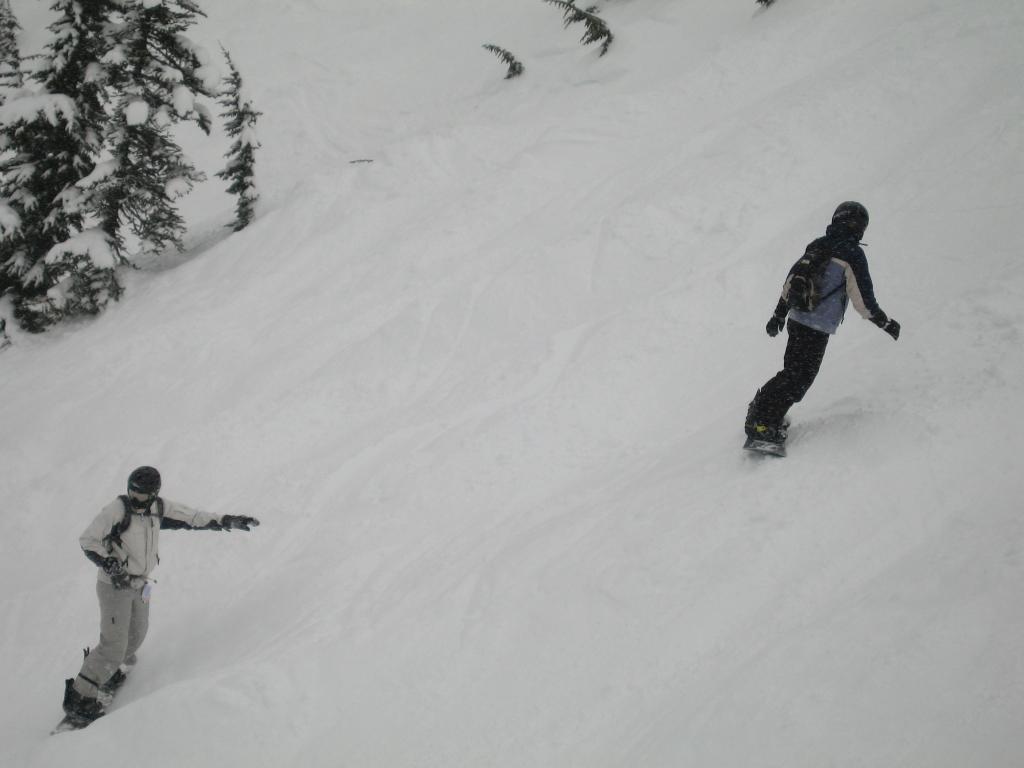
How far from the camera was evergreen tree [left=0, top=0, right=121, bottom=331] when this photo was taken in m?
13.2

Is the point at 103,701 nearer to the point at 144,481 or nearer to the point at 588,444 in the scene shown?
the point at 144,481

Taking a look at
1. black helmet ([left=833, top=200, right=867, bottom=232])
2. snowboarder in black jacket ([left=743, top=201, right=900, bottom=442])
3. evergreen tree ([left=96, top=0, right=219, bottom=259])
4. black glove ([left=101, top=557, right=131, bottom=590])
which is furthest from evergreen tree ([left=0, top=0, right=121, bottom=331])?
black helmet ([left=833, top=200, right=867, bottom=232])

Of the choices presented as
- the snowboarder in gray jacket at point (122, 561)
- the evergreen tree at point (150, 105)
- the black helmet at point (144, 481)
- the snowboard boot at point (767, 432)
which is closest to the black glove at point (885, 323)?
the snowboard boot at point (767, 432)

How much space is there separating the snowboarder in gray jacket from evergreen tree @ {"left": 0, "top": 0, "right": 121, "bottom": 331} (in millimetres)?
10647

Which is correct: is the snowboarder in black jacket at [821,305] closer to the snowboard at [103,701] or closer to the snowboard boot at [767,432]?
the snowboard boot at [767,432]

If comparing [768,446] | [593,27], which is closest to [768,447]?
[768,446]

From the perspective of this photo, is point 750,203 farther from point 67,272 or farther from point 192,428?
point 67,272

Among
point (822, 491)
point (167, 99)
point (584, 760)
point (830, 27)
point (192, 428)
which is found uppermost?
point (167, 99)

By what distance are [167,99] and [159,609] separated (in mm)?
11992

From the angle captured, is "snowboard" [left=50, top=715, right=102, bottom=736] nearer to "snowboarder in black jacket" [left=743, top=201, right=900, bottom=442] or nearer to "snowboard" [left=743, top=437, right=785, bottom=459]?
"snowboard" [left=743, top=437, right=785, bottom=459]

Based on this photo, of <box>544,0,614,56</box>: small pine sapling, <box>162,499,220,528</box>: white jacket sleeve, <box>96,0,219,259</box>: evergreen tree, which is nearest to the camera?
<box>162,499,220,528</box>: white jacket sleeve

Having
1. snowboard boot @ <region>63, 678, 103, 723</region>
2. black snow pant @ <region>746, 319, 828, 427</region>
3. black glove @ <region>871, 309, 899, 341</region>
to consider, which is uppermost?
black glove @ <region>871, 309, 899, 341</region>

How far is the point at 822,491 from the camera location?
15.0 ft

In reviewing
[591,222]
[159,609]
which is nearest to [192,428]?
[159,609]
